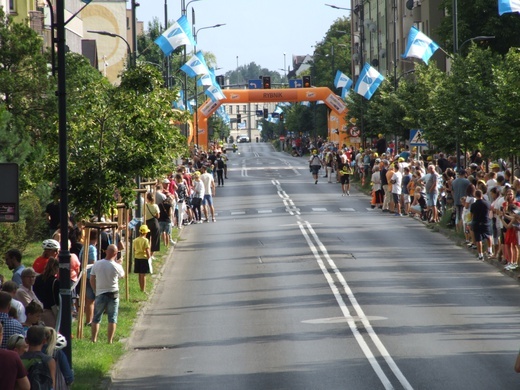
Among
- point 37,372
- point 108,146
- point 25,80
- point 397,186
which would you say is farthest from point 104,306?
point 397,186

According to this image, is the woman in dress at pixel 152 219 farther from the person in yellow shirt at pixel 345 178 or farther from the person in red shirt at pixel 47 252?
the person in yellow shirt at pixel 345 178

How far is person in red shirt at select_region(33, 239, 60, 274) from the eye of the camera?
1780 cm

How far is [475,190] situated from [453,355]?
11223 millimetres

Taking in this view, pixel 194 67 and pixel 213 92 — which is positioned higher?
pixel 194 67

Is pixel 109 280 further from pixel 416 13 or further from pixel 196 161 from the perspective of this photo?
pixel 416 13

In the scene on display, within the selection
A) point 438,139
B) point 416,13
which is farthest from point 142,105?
point 416,13

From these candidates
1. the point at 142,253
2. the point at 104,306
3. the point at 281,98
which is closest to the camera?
the point at 104,306

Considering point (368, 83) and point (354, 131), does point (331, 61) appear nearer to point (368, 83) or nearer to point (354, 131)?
point (354, 131)

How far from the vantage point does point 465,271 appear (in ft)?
90.6

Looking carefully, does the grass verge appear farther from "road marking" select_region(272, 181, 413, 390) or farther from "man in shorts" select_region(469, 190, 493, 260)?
"man in shorts" select_region(469, 190, 493, 260)

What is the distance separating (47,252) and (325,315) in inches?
229

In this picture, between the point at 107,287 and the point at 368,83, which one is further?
the point at 368,83

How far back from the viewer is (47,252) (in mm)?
18031

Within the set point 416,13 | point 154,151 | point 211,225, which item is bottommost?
point 211,225
